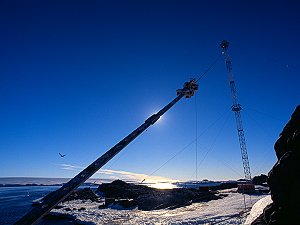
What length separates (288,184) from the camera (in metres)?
7.66

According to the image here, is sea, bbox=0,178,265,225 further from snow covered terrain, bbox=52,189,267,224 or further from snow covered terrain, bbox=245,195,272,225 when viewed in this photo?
snow covered terrain, bbox=245,195,272,225

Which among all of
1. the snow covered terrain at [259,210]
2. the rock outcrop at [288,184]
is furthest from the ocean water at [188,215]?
the rock outcrop at [288,184]

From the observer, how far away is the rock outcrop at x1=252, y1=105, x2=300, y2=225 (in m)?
7.36

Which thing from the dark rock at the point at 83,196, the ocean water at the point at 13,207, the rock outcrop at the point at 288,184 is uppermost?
the rock outcrop at the point at 288,184

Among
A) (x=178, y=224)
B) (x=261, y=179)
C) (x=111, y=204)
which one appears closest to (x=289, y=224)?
(x=178, y=224)

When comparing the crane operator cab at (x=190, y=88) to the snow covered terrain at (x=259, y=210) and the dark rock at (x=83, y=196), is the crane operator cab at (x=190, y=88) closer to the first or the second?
the snow covered terrain at (x=259, y=210)

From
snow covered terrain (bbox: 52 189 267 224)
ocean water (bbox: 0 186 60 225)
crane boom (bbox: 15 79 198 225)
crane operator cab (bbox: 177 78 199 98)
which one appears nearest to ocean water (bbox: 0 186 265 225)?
snow covered terrain (bbox: 52 189 267 224)

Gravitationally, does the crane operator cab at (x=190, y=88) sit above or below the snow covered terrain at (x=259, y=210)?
above

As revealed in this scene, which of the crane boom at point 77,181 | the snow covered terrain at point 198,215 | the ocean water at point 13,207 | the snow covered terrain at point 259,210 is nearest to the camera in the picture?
the crane boom at point 77,181

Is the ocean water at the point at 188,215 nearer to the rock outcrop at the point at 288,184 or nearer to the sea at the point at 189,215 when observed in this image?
the sea at the point at 189,215

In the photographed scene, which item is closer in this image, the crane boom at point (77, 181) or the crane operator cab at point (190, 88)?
the crane boom at point (77, 181)

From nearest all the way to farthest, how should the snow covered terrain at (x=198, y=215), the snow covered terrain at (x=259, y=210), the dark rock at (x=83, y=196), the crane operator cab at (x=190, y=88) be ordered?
the snow covered terrain at (x=259, y=210), the crane operator cab at (x=190, y=88), the snow covered terrain at (x=198, y=215), the dark rock at (x=83, y=196)

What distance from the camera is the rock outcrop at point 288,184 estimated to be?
7.36 metres

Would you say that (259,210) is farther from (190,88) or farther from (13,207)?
(13,207)
